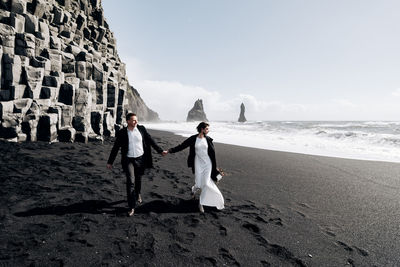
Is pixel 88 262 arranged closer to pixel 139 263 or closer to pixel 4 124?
pixel 139 263

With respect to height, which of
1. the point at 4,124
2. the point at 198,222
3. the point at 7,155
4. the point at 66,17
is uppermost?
the point at 66,17

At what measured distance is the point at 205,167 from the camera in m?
5.29

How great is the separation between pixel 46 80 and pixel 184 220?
46.1 ft

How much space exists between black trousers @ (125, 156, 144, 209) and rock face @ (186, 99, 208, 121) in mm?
143700

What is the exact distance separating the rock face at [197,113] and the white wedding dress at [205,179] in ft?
471

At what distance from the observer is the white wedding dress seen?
5.12 meters

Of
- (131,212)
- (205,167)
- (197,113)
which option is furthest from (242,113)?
(131,212)

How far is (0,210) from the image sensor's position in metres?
4.29

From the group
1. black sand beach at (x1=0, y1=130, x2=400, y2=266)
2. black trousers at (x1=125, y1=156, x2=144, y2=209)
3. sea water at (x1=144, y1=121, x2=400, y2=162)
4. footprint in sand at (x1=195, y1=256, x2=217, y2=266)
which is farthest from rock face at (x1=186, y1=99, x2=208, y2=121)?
footprint in sand at (x1=195, y1=256, x2=217, y2=266)

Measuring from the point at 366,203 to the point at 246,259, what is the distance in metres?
4.73

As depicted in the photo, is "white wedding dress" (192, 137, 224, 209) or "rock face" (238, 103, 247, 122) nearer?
"white wedding dress" (192, 137, 224, 209)

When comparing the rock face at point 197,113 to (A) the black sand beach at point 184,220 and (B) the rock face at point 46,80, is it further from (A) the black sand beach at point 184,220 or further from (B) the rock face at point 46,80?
(A) the black sand beach at point 184,220

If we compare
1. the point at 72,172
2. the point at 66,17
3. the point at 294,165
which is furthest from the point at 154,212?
the point at 66,17

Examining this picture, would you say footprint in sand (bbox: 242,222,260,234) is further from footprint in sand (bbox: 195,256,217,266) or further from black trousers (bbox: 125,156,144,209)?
black trousers (bbox: 125,156,144,209)
